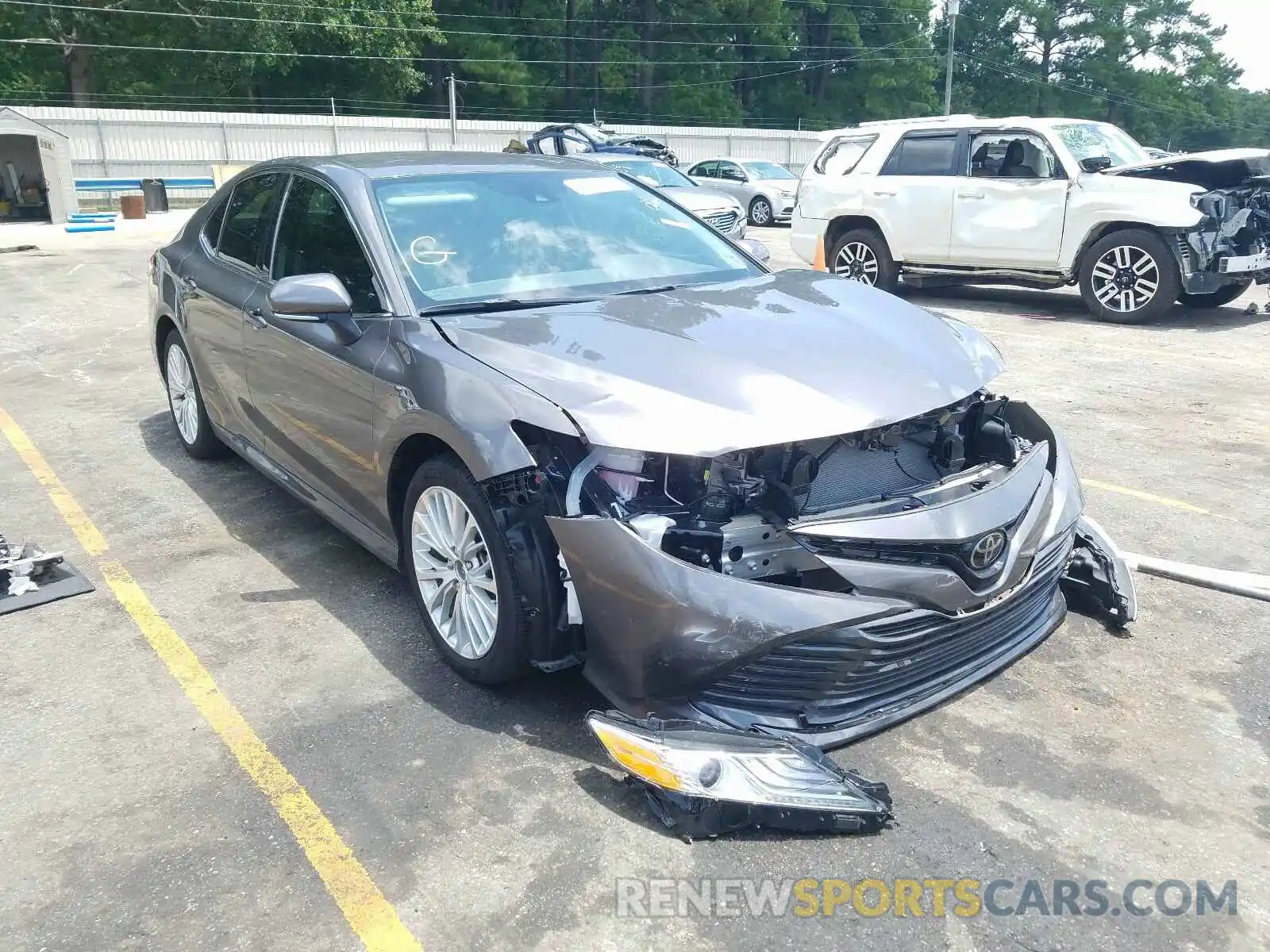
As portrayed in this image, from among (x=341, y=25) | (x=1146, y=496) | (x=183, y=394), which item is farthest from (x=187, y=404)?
(x=341, y=25)

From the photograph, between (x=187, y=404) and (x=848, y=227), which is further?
(x=848, y=227)

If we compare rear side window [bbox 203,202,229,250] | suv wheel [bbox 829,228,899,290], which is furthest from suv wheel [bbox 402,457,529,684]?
suv wheel [bbox 829,228,899,290]

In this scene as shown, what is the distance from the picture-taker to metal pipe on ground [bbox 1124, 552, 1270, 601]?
4.18 metres

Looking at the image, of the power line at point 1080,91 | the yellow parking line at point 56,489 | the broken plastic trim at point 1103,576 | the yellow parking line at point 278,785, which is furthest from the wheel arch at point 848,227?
the power line at point 1080,91

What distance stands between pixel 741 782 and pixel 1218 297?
1014cm

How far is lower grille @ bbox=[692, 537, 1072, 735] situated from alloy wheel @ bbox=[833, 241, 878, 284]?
923 cm

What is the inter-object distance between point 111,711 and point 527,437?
172cm

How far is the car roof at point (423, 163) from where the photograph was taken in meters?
4.26

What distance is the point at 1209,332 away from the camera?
9.69 metres

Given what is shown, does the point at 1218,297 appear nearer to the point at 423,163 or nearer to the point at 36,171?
the point at 423,163

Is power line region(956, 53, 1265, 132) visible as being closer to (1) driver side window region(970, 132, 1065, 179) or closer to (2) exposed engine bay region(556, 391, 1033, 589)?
(1) driver side window region(970, 132, 1065, 179)

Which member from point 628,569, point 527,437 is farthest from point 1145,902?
point 527,437

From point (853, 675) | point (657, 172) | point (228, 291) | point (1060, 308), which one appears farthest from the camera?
point (657, 172)

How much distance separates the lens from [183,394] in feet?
20.0
